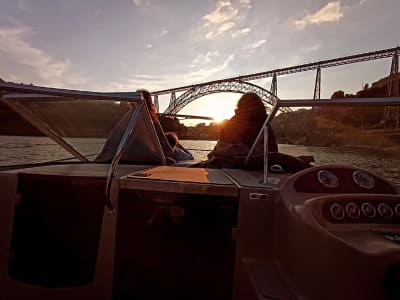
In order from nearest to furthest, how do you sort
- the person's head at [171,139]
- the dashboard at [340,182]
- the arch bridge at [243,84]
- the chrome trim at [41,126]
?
the dashboard at [340,182] → the chrome trim at [41,126] → the person's head at [171,139] → the arch bridge at [243,84]

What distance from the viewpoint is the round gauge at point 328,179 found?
0.90 meters

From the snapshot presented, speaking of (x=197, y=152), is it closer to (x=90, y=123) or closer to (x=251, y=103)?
(x=251, y=103)

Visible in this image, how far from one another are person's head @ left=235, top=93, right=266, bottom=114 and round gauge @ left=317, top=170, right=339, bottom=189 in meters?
0.95

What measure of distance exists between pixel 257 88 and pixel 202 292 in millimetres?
22006

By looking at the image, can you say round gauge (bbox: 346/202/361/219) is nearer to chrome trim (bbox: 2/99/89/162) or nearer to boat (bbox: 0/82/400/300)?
boat (bbox: 0/82/400/300)

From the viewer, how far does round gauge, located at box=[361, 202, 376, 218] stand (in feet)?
2.35

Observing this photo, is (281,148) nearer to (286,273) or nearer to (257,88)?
(286,273)

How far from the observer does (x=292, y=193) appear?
0.84 metres

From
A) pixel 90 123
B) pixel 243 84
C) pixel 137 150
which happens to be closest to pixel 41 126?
pixel 90 123

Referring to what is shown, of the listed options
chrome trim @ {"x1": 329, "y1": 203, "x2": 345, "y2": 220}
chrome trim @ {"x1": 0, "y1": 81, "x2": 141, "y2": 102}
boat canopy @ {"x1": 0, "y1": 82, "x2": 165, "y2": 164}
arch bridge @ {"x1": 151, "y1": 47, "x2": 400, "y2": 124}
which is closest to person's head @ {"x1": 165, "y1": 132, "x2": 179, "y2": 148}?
boat canopy @ {"x1": 0, "y1": 82, "x2": 165, "y2": 164}

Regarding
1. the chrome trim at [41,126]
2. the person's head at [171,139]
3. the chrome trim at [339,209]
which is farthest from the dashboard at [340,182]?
the person's head at [171,139]

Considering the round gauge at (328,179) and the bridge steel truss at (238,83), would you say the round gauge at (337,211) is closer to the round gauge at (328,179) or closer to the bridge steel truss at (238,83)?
the round gauge at (328,179)

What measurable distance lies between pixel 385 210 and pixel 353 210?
0.28 ft

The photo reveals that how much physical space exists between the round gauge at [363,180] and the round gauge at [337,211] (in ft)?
0.78
